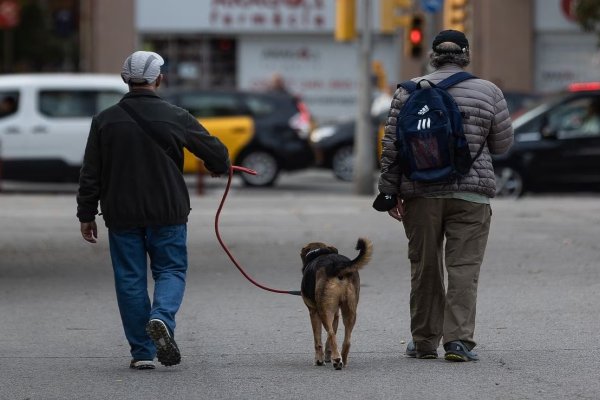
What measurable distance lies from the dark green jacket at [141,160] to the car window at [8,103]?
51.3ft

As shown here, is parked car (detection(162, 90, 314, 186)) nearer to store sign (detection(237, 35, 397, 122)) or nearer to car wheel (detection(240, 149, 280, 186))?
car wheel (detection(240, 149, 280, 186))

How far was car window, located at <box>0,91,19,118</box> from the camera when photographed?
2312 centimetres

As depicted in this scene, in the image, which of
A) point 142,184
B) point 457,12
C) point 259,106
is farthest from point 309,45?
point 142,184

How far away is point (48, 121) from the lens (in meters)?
23.0

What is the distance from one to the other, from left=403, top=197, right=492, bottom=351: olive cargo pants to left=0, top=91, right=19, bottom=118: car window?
1584 centimetres

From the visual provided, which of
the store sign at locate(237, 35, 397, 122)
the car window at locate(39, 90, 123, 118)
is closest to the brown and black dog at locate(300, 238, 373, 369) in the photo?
the car window at locate(39, 90, 123, 118)

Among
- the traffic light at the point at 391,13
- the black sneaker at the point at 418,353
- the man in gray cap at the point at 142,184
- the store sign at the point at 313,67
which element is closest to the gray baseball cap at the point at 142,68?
the man in gray cap at the point at 142,184

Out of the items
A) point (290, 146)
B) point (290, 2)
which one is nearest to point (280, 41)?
point (290, 2)

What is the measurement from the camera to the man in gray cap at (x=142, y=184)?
7.78m

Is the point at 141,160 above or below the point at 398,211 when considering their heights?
above

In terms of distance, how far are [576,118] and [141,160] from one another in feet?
47.9

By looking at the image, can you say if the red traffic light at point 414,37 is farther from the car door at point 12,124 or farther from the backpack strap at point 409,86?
the backpack strap at point 409,86

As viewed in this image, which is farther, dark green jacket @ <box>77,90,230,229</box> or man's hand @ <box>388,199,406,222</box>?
man's hand @ <box>388,199,406,222</box>

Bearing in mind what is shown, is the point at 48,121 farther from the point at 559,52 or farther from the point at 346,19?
the point at 559,52
